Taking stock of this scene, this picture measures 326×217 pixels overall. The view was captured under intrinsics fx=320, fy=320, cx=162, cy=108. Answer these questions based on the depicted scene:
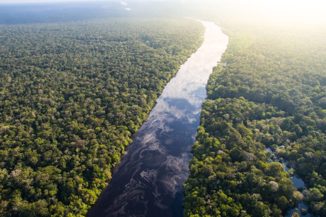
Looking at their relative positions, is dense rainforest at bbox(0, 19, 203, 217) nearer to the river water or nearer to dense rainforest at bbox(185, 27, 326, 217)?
the river water

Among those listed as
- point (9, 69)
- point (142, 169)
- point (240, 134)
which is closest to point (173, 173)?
point (142, 169)

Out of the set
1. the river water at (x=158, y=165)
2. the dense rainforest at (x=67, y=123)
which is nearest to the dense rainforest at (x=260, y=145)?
the river water at (x=158, y=165)

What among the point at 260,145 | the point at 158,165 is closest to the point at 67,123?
the point at 158,165

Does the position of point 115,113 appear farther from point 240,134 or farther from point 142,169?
point 240,134

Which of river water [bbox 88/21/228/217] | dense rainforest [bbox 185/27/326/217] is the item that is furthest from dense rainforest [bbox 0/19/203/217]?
dense rainforest [bbox 185/27/326/217]

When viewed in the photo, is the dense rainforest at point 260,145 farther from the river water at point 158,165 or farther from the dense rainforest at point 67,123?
the dense rainforest at point 67,123

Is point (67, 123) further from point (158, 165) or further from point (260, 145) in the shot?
point (260, 145)

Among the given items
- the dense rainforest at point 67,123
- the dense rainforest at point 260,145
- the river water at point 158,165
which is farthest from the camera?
the river water at point 158,165

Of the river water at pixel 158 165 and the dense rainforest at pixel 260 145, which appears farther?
the river water at pixel 158 165
